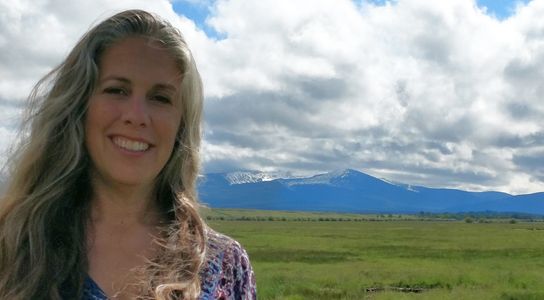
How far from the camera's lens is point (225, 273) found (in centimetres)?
288

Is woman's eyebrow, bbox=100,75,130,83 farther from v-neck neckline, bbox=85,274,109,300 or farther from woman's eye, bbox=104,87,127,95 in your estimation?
v-neck neckline, bbox=85,274,109,300

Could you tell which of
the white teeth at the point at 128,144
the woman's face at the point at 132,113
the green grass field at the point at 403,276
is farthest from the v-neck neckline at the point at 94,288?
the green grass field at the point at 403,276

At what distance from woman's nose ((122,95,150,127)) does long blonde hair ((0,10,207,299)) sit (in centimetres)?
17

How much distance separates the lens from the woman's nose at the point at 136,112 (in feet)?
8.91

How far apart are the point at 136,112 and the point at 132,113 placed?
2 centimetres

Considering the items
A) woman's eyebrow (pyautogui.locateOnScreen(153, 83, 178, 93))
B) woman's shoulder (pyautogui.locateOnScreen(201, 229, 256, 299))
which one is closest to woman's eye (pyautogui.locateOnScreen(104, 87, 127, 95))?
woman's eyebrow (pyautogui.locateOnScreen(153, 83, 178, 93))

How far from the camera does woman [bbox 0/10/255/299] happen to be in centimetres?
265

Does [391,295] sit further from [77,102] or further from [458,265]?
[77,102]

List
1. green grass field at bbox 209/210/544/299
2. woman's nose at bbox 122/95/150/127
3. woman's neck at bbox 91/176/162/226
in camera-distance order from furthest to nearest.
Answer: green grass field at bbox 209/210/544/299
woman's neck at bbox 91/176/162/226
woman's nose at bbox 122/95/150/127

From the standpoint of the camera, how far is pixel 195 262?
9.12ft

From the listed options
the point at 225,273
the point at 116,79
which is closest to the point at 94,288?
the point at 225,273

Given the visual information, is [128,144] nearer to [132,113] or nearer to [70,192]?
[132,113]

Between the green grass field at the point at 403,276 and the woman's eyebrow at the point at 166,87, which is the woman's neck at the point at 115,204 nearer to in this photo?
the woman's eyebrow at the point at 166,87

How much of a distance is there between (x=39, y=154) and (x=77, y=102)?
260 mm
